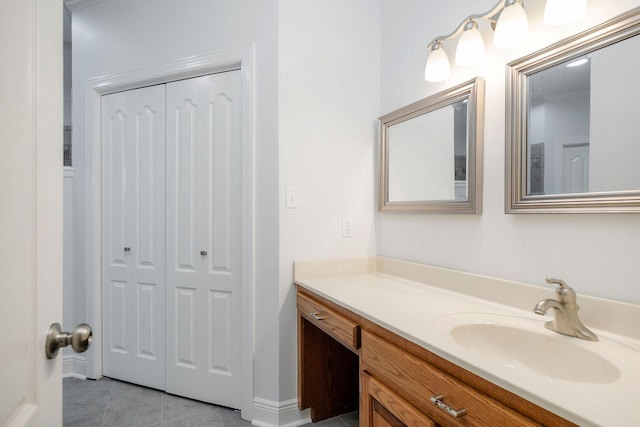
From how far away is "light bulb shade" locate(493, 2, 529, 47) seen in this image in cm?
118

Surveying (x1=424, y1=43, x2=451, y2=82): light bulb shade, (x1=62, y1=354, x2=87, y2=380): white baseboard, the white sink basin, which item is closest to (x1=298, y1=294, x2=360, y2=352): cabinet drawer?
the white sink basin

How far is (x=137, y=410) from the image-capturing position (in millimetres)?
1988

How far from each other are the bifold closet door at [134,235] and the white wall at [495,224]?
145 cm

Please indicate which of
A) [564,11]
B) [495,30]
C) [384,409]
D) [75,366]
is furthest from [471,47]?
[75,366]

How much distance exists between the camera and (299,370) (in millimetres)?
1834

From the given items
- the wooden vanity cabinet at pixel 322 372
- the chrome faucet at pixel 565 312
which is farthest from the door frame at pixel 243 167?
the chrome faucet at pixel 565 312

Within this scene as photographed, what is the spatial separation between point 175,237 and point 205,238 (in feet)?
0.73

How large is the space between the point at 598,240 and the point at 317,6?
69.0 inches

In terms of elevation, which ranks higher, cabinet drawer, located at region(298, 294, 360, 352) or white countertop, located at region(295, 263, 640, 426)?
white countertop, located at region(295, 263, 640, 426)

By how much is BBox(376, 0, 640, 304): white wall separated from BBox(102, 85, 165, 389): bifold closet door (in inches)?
57.2

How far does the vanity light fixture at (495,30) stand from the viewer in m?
1.04

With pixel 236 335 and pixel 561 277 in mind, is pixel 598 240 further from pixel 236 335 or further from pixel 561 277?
pixel 236 335

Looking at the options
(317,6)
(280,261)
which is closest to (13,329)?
(280,261)

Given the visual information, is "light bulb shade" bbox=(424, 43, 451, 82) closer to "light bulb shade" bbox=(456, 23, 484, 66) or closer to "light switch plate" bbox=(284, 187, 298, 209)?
"light bulb shade" bbox=(456, 23, 484, 66)
